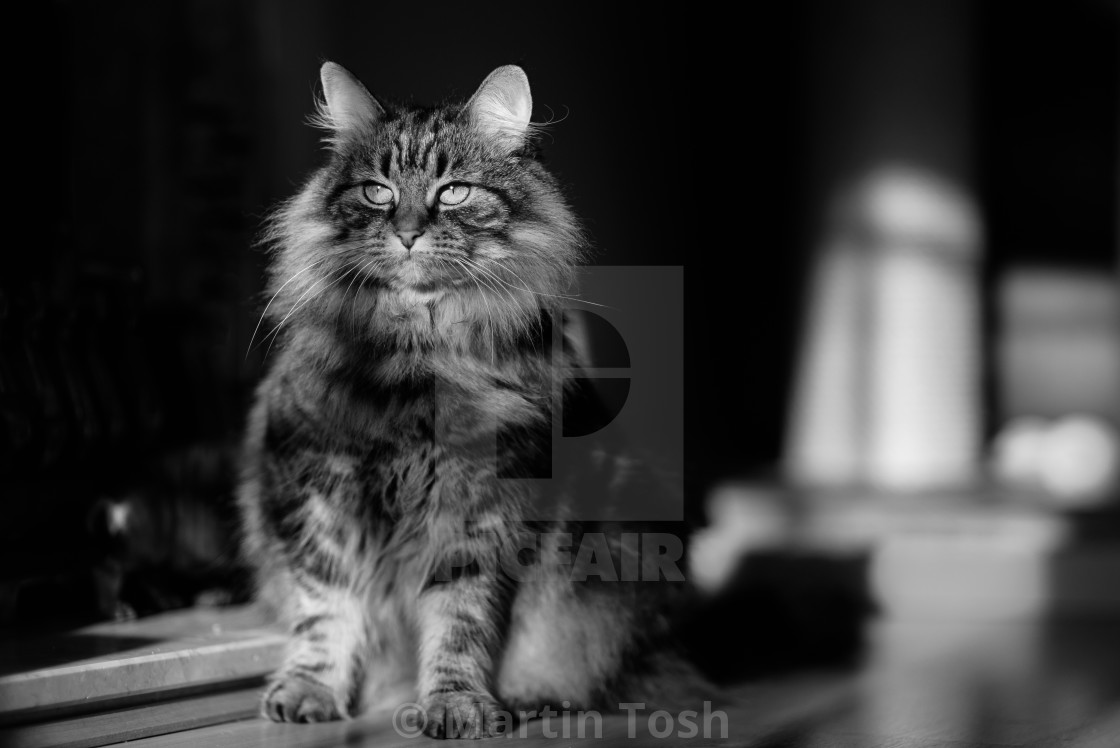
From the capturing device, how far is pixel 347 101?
1788 mm

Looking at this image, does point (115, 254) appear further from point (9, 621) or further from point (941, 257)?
point (941, 257)

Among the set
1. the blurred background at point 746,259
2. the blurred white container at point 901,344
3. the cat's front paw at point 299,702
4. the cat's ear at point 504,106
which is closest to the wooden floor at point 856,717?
the cat's front paw at point 299,702

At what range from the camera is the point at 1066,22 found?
202 inches

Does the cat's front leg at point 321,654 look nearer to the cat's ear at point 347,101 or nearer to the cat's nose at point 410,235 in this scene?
the cat's nose at point 410,235

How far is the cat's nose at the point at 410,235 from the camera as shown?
1655mm

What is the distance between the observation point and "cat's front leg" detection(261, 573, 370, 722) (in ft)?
5.70

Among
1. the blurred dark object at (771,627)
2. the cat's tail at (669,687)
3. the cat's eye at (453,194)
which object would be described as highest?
the cat's eye at (453,194)

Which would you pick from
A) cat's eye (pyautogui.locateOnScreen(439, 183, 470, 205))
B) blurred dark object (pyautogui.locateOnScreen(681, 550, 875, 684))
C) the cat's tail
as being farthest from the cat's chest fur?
blurred dark object (pyautogui.locateOnScreen(681, 550, 875, 684))

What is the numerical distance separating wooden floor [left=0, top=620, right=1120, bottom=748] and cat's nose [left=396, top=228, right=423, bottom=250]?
2.37 ft

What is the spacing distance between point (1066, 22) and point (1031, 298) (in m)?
1.25

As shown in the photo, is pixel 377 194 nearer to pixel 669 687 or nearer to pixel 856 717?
pixel 669 687

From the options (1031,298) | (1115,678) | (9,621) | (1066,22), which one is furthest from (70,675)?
(1066,22)

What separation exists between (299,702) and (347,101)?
934 mm

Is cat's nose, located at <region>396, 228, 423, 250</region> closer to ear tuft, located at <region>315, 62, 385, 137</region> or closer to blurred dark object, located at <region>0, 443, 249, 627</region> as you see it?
ear tuft, located at <region>315, 62, 385, 137</region>
